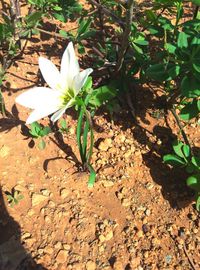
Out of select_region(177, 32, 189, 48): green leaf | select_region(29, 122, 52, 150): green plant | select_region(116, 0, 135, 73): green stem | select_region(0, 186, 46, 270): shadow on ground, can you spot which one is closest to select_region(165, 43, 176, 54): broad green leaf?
select_region(177, 32, 189, 48): green leaf

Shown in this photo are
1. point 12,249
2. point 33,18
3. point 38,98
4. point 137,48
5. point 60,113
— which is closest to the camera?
point 60,113

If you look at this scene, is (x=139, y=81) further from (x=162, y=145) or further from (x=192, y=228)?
(x=192, y=228)

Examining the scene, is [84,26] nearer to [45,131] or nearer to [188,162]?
[45,131]

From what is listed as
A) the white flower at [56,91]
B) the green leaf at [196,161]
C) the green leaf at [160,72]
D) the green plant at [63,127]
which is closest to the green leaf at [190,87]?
the green leaf at [160,72]

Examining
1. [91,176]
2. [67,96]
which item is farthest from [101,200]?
[67,96]

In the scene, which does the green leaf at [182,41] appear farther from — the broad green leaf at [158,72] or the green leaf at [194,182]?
the green leaf at [194,182]

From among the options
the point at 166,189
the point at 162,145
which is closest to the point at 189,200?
the point at 166,189
